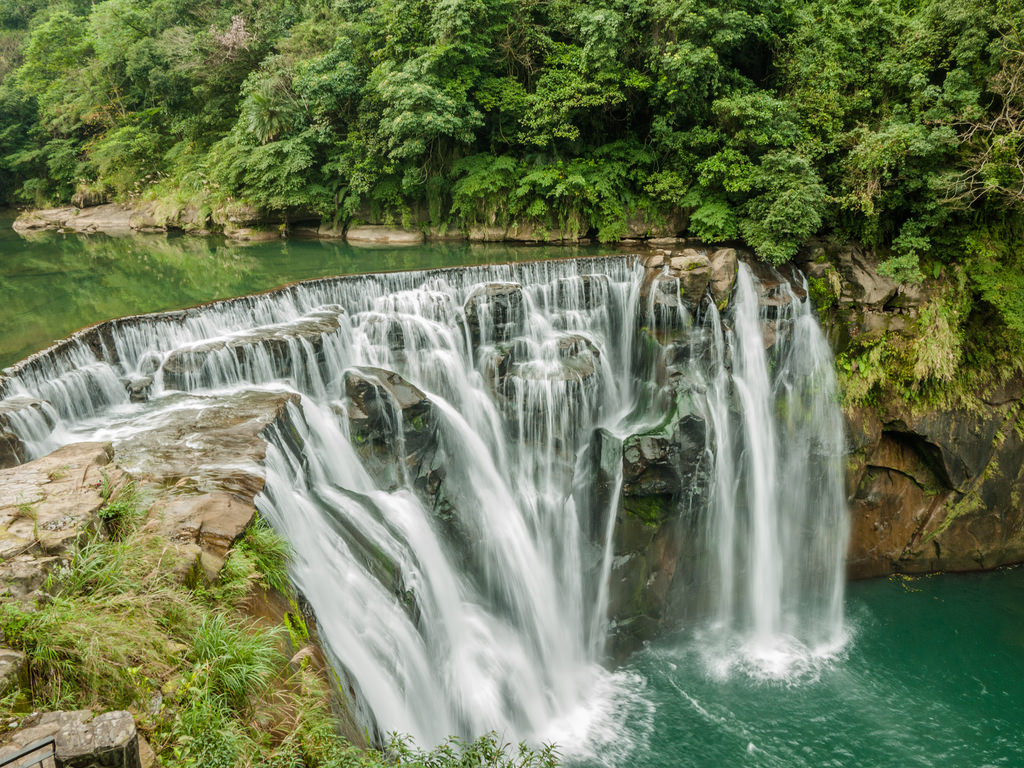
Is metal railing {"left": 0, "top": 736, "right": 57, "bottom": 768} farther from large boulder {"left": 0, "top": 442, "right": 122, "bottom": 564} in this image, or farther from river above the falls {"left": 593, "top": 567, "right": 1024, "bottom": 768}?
river above the falls {"left": 593, "top": 567, "right": 1024, "bottom": 768}

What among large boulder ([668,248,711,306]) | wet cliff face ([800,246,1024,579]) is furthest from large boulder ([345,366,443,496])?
wet cliff face ([800,246,1024,579])

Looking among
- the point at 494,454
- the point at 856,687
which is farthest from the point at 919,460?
the point at 494,454

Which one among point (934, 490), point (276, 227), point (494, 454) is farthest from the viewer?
point (276, 227)

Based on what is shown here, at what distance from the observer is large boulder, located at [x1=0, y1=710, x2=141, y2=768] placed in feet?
8.57

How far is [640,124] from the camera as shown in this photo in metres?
17.5

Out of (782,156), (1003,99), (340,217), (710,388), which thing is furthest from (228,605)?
(340,217)

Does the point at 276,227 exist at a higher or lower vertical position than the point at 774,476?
higher

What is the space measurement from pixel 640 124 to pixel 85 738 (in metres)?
18.5

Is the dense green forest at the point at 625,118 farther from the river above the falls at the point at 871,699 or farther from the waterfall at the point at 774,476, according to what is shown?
the river above the falls at the point at 871,699

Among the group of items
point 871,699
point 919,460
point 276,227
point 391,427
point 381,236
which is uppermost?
point 276,227

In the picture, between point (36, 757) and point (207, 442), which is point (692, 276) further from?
point (36, 757)

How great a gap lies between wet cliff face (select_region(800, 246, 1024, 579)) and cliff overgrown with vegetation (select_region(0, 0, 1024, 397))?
1.71ft

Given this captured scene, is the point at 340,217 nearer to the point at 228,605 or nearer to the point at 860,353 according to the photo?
the point at 860,353

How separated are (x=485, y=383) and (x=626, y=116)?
422 inches
